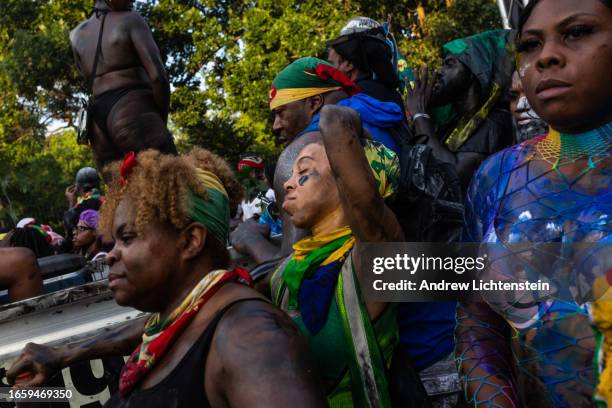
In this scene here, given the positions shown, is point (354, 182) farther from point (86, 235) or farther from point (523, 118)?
point (86, 235)

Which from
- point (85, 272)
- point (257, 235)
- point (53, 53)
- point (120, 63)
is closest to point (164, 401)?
point (257, 235)

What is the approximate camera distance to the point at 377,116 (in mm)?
3283

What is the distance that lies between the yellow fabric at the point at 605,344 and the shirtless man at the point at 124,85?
4257 mm

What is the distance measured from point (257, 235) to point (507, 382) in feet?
6.99

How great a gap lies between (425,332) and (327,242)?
0.49 metres

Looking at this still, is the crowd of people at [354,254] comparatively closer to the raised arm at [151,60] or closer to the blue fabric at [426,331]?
the blue fabric at [426,331]

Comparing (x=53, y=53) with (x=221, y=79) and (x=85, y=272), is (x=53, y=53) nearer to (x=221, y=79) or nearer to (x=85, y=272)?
(x=221, y=79)

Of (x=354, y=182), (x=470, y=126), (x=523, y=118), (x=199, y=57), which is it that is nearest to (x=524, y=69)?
(x=354, y=182)

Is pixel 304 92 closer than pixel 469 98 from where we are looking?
Yes

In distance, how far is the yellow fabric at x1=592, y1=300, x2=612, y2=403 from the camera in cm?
127

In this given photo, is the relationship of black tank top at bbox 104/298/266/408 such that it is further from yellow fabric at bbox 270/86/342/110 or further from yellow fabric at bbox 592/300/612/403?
yellow fabric at bbox 270/86/342/110

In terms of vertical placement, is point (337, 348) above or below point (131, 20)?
below

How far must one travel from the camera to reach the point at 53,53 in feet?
53.9

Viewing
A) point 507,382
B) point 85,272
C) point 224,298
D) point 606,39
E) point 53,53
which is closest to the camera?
point 606,39
